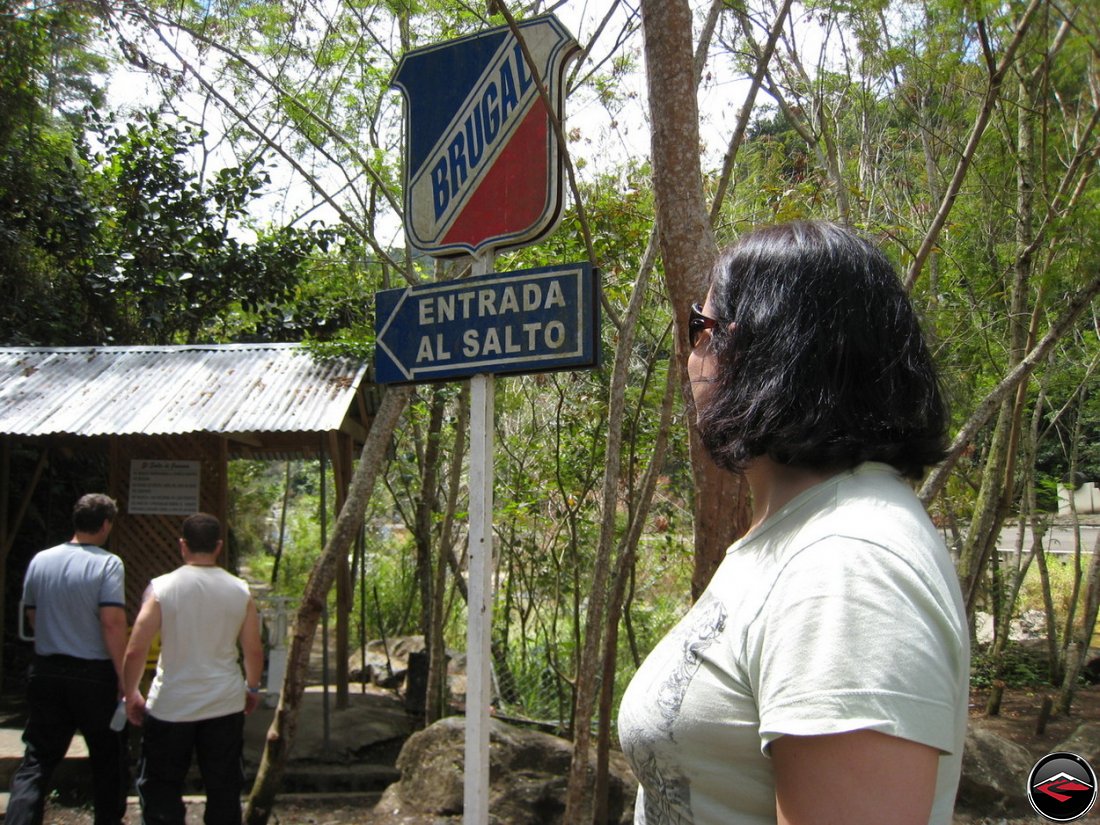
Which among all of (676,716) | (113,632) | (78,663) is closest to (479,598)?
(676,716)

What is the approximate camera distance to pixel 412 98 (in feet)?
10.3

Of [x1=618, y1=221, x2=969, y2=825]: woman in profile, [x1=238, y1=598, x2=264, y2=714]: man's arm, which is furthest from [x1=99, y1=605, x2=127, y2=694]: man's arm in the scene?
[x1=618, y1=221, x2=969, y2=825]: woman in profile

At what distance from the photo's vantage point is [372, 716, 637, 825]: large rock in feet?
18.2

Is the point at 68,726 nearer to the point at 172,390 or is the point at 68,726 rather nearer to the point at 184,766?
the point at 184,766

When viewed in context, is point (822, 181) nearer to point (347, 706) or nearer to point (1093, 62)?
point (1093, 62)

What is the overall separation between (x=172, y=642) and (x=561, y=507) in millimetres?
3771

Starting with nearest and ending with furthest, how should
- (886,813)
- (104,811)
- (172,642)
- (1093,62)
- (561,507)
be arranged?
1. (886,813)
2. (172,642)
3. (104,811)
4. (1093,62)
5. (561,507)

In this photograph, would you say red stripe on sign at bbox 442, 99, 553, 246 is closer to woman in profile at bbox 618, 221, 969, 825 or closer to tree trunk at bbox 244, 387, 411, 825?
woman in profile at bbox 618, 221, 969, 825

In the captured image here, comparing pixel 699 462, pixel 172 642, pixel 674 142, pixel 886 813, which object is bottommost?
pixel 172 642

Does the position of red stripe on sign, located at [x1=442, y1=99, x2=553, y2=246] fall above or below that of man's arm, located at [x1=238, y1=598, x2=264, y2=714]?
above

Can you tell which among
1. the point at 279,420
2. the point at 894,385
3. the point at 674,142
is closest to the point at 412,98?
the point at 674,142

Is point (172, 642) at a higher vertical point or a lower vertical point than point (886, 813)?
lower

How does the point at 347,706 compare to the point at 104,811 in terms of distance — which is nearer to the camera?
the point at 104,811

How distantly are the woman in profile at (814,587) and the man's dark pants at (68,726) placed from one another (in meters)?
4.10
